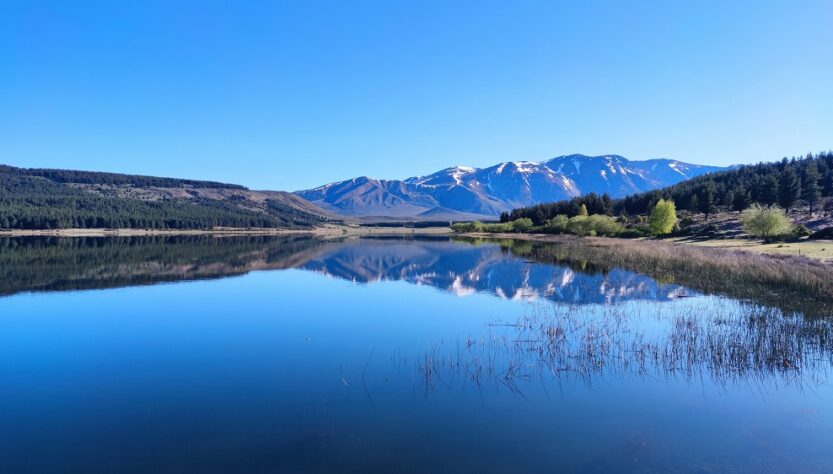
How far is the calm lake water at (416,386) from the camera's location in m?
11.4

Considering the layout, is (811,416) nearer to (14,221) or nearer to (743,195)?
(743,195)

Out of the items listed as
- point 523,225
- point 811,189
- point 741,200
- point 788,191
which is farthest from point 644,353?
point 523,225

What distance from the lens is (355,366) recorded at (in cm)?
1853

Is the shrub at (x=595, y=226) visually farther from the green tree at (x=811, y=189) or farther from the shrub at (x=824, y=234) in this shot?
the shrub at (x=824, y=234)

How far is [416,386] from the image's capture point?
16203mm

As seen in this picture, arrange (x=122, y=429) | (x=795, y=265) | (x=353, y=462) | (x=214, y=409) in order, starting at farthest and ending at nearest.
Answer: (x=795, y=265) → (x=214, y=409) → (x=122, y=429) → (x=353, y=462)

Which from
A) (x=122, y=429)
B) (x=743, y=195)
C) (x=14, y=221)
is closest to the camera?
(x=122, y=429)

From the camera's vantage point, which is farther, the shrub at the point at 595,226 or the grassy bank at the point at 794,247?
the shrub at the point at 595,226

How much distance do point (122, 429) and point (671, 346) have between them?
20652 mm

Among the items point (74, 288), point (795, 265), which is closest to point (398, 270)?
point (74, 288)

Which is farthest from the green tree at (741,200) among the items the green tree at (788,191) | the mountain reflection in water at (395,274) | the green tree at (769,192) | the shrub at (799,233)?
the mountain reflection in water at (395,274)

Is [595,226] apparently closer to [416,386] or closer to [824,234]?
[824,234]

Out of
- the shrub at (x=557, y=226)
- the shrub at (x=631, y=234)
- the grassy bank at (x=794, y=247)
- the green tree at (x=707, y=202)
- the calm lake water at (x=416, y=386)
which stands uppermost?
the green tree at (x=707, y=202)

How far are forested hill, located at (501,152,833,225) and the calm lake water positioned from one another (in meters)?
99.5
